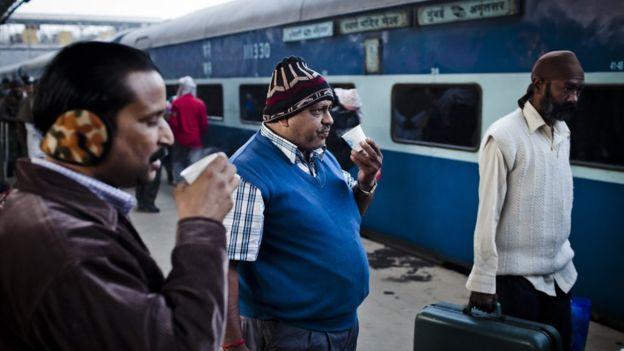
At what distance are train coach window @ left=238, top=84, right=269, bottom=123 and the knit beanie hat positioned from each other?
553 cm

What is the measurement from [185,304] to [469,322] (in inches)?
63.0

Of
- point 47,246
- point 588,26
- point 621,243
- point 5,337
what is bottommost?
point 621,243

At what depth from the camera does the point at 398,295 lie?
4.95 m

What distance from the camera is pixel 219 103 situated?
379 inches

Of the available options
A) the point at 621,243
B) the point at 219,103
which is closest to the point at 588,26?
the point at 621,243

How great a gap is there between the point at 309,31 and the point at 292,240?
16.7 feet

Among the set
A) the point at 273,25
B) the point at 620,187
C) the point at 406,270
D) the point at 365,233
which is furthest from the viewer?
the point at 273,25

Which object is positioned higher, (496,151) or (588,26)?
(588,26)

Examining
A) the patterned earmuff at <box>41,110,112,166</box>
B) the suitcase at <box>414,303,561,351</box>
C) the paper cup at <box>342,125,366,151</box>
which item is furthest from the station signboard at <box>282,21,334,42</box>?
the patterned earmuff at <box>41,110,112,166</box>

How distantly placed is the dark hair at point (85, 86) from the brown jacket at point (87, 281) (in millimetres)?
112

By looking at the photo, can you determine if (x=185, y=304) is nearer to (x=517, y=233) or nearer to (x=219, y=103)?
(x=517, y=233)

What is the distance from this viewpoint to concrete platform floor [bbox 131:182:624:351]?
4.04 meters

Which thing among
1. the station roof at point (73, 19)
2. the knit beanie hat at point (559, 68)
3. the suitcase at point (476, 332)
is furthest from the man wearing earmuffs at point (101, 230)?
the station roof at point (73, 19)

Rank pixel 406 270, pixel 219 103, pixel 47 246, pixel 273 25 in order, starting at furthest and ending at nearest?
pixel 219 103
pixel 273 25
pixel 406 270
pixel 47 246
